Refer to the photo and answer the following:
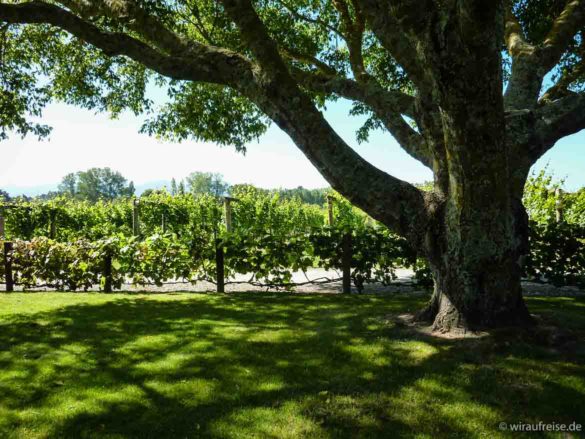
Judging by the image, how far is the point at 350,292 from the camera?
9648mm

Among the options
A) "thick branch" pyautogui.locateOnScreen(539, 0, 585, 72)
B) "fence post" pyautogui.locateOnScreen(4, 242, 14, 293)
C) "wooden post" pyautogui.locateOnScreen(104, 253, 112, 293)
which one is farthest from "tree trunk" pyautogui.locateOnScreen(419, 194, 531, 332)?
"fence post" pyautogui.locateOnScreen(4, 242, 14, 293)

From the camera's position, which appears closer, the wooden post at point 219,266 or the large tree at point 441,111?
the large tree at point 441,111

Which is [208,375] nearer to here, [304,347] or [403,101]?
[304,347]

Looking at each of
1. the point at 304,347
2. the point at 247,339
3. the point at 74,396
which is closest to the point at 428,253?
the point at 304,347

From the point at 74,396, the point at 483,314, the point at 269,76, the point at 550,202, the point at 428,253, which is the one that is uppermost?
the point at 269,76

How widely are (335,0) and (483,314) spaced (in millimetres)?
7780

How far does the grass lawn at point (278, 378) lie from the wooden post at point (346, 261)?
2529 millimetres

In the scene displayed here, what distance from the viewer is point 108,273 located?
34.7 feet

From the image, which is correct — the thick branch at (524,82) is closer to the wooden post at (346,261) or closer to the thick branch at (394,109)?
the thick branch at (394,109)

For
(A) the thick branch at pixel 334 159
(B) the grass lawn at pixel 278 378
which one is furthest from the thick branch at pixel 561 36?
(B) the grass lawn at pixel 278 378

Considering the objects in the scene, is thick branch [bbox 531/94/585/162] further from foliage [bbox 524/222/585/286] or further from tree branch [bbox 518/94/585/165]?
foliage [bbox 524/222/585/286]

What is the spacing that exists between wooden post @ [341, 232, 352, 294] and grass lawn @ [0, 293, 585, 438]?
2529mm

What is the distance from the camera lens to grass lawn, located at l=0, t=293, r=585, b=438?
353 cm

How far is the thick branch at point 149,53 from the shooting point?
5996mm
